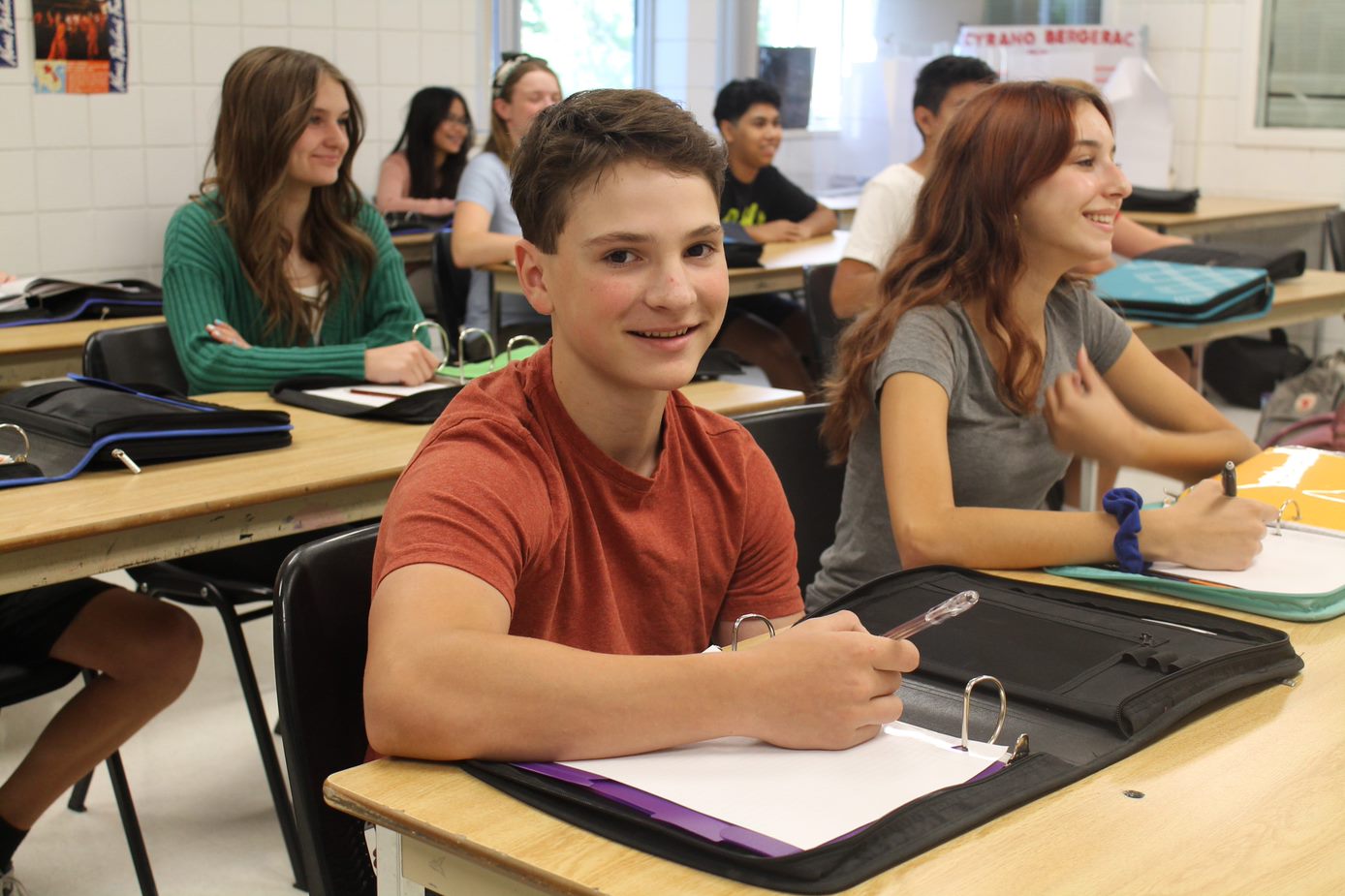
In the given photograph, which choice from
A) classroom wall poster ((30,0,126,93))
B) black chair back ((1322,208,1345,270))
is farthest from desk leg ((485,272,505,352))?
black chair back ((1322,208,1345,270))

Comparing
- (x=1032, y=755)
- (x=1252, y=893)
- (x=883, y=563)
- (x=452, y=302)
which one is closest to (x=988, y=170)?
(x=883, y=563)

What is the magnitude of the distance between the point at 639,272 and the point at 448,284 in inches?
117

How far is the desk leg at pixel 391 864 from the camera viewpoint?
3.20ft

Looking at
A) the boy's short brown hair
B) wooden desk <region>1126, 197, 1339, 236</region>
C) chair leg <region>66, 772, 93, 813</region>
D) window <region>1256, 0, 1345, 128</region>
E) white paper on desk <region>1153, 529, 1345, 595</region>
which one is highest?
window <region>1256, 0, 1345, 128</region>

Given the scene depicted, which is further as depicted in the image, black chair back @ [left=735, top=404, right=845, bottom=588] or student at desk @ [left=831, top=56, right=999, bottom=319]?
student at desk @ [left=831, top=56, right=999, bottom=319]

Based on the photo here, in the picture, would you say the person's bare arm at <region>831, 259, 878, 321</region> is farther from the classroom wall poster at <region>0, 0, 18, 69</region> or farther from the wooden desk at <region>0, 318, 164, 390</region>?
the classroom wall poster at <region>0, 0, 18, 69</region>

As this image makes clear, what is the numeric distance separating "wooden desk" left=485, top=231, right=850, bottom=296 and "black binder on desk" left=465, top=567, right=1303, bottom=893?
240cm

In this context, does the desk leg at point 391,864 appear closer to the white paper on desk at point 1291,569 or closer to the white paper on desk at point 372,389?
the white paper on desk at point 1291,569

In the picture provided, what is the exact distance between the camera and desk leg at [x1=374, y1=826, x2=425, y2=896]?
977 mm

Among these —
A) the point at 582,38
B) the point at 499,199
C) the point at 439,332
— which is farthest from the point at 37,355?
the point at 582,38

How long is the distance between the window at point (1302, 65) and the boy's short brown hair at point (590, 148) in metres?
5.88

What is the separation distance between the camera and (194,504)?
1.80m

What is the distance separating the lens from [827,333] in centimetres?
353

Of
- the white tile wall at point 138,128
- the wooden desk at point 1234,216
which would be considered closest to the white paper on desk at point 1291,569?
the white tile wall at point 138,128
